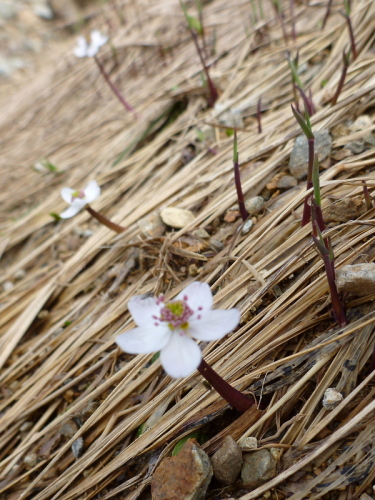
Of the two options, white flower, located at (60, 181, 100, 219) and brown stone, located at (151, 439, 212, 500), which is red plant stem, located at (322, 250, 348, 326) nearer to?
brown stone, located at (151, 439, 212, 500)

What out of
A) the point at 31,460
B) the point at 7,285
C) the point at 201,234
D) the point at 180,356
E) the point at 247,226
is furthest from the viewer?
the point at 7,285

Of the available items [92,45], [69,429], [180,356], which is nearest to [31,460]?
[69,429]

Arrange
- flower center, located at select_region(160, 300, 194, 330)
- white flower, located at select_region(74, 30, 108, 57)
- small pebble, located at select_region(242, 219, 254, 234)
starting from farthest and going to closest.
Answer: white flower, located at select_region(74, 30, 108, 57), small pebble, located at select_region(242, 219, 254, 234), flower center, located at select_region(160, 300, 194, 330)

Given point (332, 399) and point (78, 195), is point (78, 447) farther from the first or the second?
point (78, 195)

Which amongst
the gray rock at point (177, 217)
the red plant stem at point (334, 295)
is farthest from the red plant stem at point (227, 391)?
the gray rock at point (177, 217)

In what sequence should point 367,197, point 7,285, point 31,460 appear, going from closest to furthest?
point 367,197, point 31,460, point 7,285

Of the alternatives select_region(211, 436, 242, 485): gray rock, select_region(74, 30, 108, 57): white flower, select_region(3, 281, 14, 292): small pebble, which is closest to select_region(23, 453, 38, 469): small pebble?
select_region(211, 436, 242, 485): gray rock

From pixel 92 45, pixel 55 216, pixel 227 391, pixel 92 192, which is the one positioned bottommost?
pixel 227 391

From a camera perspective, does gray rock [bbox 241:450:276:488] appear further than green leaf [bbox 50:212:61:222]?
No
